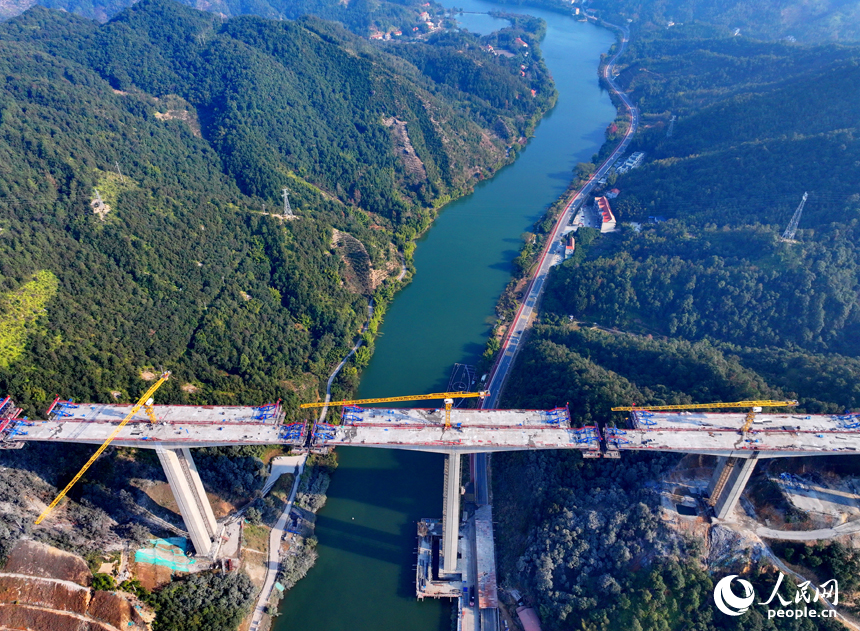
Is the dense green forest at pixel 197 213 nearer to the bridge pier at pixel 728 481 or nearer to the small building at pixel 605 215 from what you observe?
the small building at pixel 605 215

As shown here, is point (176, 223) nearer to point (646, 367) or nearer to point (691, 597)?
point (646, 367)

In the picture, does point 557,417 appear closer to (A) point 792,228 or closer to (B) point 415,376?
(B) point 415,376

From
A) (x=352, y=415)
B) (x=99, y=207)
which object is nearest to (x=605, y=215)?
(x=352, y=415)

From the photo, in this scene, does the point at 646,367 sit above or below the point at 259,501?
above

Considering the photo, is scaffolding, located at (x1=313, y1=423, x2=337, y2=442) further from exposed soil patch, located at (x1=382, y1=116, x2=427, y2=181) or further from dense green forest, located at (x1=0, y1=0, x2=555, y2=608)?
exposed soil patch, located at (x1=382, y1=116, x2=427, y2=181)

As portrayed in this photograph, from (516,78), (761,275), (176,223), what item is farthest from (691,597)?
(516,78)
